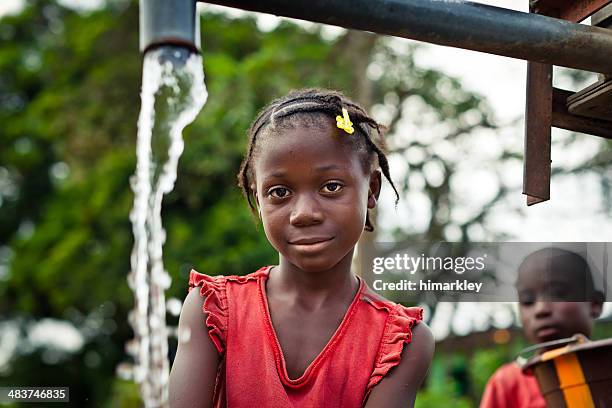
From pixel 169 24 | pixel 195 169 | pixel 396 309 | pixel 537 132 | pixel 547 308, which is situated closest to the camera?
pixel 169 24

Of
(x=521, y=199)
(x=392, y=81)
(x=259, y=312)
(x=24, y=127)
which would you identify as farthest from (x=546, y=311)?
(x=24, y=127)

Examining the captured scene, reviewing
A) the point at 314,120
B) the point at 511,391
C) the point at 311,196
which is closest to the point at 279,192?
the point at 311,196

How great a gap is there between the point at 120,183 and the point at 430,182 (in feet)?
11.1

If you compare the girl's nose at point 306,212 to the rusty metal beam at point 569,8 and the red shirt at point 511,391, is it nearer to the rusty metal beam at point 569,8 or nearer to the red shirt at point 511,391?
the rusty metal beam at point 569,8

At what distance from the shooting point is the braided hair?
221 centimetres

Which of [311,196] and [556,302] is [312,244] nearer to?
[311,196]

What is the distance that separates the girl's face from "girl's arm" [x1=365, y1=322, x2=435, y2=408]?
313 mm

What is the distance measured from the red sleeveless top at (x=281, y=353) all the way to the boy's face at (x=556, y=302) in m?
1.88

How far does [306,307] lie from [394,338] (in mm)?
245

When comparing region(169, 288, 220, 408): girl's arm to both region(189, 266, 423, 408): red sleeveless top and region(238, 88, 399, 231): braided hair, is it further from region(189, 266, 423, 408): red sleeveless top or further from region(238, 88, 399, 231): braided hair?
region(238, 88, 399, 231): braided hair

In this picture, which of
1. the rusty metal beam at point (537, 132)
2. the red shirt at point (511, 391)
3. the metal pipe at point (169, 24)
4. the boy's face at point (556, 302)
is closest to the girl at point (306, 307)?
the rusty metal beam at point (537, 132)

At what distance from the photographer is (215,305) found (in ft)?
7.40

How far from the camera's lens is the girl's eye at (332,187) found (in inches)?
83.3

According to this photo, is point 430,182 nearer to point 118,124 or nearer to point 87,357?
point 118,124
